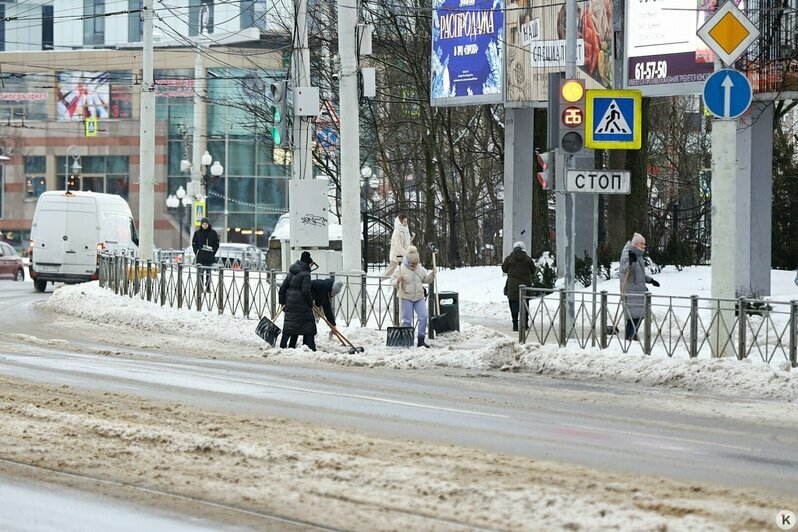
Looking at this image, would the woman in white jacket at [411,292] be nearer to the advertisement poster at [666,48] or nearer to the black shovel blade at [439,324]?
the black shovel blade at [439,324]

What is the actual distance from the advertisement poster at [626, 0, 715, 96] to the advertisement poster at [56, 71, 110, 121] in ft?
175

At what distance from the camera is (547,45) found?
32.6 meters

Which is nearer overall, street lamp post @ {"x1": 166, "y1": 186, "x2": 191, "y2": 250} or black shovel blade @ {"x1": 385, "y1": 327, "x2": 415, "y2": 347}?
black shovel blade @ {"x1": 385, "y1": 327, "x2": 415, "y2": 347}

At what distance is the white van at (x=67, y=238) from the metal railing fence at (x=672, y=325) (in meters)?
20.5

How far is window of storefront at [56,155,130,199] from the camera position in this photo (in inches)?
3150

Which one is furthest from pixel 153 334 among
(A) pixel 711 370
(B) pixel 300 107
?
(A) pixel 711 370

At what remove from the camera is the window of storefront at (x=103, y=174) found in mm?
80000

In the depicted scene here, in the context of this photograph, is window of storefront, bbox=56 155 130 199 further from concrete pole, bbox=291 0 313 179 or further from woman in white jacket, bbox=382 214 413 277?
concrete pole, bbox=291 0 313 179

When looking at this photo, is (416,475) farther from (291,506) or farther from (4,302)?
(4,302)

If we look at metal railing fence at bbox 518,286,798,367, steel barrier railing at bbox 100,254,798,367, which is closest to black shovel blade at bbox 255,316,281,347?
steel barrier railing at bbox 100,254,798,367

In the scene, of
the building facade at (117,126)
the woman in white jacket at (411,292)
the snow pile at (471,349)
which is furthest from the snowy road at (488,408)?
the building facade at (117,126)

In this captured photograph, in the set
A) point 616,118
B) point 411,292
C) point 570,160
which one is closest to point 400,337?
point 411,292

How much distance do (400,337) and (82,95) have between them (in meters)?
62.5

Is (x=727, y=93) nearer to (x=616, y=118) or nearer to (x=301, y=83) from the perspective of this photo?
(x=616, y=118)
